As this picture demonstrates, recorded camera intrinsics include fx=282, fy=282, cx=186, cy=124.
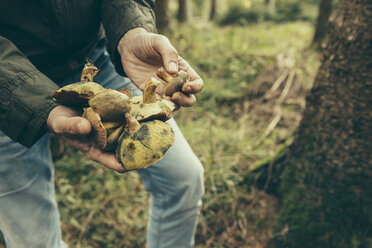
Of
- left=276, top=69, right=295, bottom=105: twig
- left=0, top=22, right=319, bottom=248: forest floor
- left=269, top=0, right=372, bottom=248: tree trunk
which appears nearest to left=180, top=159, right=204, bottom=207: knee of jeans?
left=0, top=22, right=319, bottom=248: forest floor

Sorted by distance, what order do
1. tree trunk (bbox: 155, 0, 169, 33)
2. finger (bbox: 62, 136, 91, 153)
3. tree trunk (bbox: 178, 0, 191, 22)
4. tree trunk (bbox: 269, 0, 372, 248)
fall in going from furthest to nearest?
tree trunk (bbox: 178, 0, 191, 22) → tree trunk (bbox: 155, 0, 169, 33) → tree trunk (bbox: 269, 0, 372, 248) → finger (bbox: 62, 136, 91, 153)

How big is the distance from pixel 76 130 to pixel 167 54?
19.4 inches

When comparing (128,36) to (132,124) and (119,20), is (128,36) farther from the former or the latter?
(132,124)

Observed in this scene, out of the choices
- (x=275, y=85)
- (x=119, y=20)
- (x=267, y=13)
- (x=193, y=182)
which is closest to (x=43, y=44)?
(x=119, y=20)

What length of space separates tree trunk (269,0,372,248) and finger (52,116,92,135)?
1549 millimetres

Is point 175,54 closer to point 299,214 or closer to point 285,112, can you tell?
point 299,214

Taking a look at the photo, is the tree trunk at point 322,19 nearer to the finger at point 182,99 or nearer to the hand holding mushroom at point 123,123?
the finger at point 182,99

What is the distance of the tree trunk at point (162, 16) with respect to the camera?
5846 millimetres

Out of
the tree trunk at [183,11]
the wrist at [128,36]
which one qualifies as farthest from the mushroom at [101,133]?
the tree trunk at [183,11]

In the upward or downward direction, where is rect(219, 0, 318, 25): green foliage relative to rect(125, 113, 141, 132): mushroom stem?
downward

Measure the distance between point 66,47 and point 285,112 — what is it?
283 cm

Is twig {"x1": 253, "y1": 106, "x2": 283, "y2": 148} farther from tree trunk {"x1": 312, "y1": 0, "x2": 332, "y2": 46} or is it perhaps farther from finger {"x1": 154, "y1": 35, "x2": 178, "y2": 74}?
tree trunk {"x1": 312, "y1": 0, "x2": 332, "y2": 46}

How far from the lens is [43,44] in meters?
1.37

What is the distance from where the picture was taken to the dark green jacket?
112 cm
